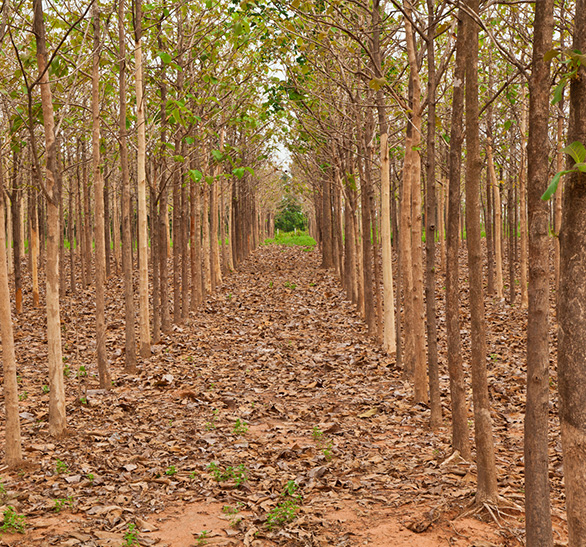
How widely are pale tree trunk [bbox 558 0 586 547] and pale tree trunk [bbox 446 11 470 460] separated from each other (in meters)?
1.90

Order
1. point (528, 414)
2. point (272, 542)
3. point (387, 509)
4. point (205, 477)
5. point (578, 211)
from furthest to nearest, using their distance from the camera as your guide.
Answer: point (205, 477), point (387, 509), point (272, 542), point (528, 414), point (578, 211)

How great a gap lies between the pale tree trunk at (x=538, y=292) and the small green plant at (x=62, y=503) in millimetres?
3348

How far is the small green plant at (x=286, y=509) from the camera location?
3.96 meters

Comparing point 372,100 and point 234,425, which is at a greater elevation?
point 372,100

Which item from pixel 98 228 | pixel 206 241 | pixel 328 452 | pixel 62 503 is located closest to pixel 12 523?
pixel 62 503

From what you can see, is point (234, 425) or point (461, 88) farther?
point (234, 425)

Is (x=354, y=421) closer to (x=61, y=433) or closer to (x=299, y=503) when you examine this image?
(x=299, y=503)

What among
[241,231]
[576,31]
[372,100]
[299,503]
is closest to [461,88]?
[576,31]

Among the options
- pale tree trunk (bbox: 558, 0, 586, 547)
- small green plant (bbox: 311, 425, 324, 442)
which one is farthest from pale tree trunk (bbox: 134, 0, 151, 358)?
pale tree trunk (bbox: 558, 0, 586, 547)

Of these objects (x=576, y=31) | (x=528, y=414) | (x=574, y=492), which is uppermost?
(x=576, y=31)

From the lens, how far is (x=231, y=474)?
491 cm

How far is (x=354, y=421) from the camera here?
658 centimetres

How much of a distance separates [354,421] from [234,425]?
1.45 metres

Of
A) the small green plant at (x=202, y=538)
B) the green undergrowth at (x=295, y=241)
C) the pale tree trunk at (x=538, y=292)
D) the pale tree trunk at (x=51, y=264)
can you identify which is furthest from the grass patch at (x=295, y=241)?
the pale tree trunk at (x=538, y=292)
